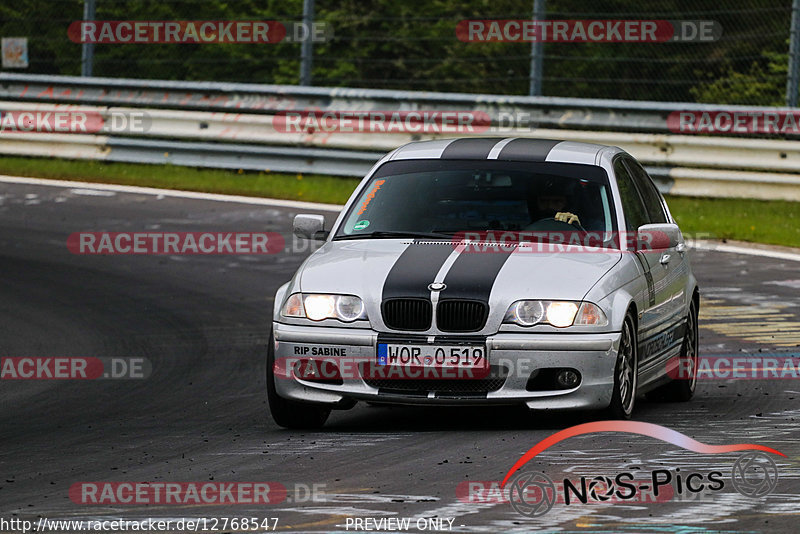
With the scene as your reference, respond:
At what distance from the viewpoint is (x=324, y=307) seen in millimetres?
8031

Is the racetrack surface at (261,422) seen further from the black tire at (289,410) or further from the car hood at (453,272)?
the car hood at (453,272)

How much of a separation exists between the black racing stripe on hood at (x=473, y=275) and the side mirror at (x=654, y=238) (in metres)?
0.93

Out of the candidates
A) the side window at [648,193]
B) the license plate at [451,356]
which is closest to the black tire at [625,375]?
the license plate at [451,356]

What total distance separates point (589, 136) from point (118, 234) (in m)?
5.78

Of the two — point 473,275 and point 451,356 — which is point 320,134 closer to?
point 473,275

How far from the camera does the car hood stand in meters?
7.87

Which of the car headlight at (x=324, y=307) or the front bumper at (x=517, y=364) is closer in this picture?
the front bumper at (x=517, y=364)

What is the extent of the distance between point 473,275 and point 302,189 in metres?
11.4

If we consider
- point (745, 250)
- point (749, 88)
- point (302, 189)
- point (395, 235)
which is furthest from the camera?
point (749, 88)

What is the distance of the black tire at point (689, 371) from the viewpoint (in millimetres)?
9523

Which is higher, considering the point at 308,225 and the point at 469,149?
the point at 469,149

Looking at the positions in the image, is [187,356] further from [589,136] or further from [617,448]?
[589,136]

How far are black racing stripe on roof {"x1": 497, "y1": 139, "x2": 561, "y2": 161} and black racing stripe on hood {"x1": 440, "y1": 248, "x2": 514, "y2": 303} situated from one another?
1.03 metres

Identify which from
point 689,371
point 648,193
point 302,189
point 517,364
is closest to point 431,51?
point 302,189
